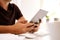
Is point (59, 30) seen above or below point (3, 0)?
below

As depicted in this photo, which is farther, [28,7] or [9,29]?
[28,7]

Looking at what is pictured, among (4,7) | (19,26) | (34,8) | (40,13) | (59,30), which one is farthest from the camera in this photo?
(34,8)

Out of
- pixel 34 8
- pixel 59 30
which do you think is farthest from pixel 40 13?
pixel 34 8

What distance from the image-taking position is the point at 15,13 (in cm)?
140

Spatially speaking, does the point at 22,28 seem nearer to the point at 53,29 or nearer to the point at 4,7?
the point at 4,7

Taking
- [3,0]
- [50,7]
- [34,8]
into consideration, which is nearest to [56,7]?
[50,7]

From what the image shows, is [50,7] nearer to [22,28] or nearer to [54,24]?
[54,24]

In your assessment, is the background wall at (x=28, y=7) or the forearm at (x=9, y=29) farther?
the background wall at (x=28, y=7)

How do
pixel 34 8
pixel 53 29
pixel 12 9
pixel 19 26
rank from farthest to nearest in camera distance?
pixel 34 8 < pixel 53 29 < pixel 12 9 < pixel 19 26

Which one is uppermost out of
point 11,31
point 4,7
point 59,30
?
point 4,7

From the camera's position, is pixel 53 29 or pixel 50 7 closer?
pixel 53 29

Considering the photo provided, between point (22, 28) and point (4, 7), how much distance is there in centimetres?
62

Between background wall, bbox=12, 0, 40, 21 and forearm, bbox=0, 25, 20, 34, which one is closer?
forearm, bbox=0, 25, 20, 34

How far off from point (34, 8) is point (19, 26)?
1.82 meters
